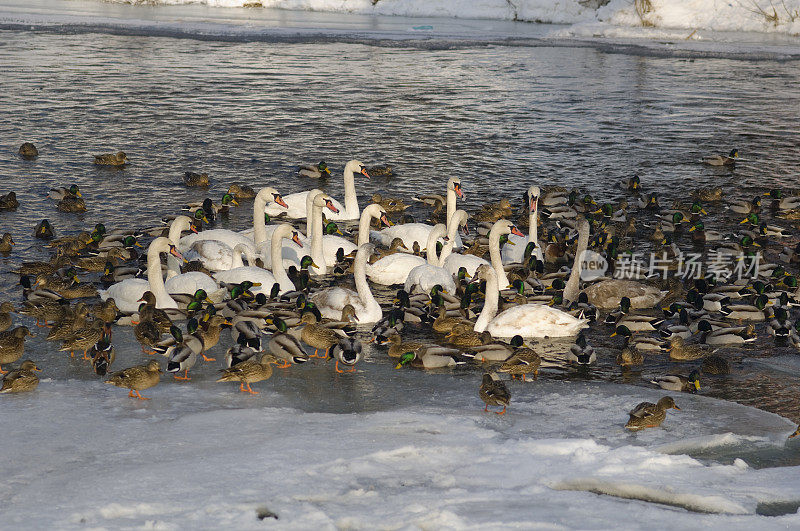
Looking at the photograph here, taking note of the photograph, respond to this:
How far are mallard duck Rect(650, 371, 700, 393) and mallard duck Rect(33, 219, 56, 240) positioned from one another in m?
10.4

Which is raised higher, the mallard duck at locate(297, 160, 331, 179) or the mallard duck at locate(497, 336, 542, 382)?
the mallard duck at locate(297, 160, 331, 179)

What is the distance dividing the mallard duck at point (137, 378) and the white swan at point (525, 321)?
4437 millimetres

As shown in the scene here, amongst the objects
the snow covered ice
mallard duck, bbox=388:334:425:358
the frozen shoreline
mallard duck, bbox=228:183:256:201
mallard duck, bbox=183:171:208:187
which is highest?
the frozen shoreline

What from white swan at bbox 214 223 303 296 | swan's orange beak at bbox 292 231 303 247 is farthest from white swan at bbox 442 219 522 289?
white swan at bbox 214 223 303 296

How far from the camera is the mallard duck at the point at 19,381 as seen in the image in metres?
10.0

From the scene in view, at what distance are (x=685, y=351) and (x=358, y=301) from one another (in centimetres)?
427

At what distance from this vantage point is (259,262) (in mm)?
15219

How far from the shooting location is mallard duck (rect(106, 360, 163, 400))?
10039mm

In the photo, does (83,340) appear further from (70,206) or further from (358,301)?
(70,206)

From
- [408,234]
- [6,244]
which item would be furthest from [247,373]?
[6,244]

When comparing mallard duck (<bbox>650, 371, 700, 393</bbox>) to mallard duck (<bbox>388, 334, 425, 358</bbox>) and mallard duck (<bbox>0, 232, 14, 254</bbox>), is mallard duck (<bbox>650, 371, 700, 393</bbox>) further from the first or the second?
mallard duck (<bbox>0, 232, 14, 254</bbox>)

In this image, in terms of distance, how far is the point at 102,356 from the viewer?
1077 centimetres

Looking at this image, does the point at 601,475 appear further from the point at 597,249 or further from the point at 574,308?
the point at 597,249

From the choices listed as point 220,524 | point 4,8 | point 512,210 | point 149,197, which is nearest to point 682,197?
point 512,210
